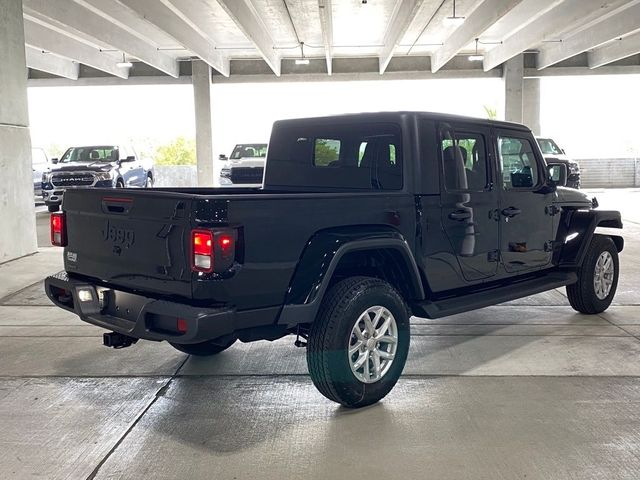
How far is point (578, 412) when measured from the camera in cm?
406

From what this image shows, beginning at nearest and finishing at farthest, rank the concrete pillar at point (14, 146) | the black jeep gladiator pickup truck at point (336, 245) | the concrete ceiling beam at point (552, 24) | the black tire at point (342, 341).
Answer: the black jeep gladiator pickup truck at point (336, 245), the black tire at point (342, 341), the concrete pillar at point (14, 146), the concrete ceiling beam at point (552, 24)

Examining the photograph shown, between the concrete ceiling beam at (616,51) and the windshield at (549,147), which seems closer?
the windshield at (549,147)

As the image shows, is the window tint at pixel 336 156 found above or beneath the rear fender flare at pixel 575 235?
above

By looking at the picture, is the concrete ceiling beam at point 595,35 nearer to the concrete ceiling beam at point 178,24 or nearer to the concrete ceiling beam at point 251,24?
the concrete ceiling beam at point 251,24

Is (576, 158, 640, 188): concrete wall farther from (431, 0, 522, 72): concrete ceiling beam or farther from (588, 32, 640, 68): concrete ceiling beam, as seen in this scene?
(431, 0, 522, 72): concrete ceiling beam

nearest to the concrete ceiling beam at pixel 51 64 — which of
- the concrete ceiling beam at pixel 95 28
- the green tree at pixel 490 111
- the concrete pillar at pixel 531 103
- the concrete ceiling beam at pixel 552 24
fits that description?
the concrete ceiling beam at pixel 95 28

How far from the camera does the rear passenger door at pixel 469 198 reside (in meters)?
4.72

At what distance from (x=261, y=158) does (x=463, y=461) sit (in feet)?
55.7

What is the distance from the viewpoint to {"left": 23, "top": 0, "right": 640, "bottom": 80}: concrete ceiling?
1667cm

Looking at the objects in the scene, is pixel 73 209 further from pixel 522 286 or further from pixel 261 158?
pixel 261 158

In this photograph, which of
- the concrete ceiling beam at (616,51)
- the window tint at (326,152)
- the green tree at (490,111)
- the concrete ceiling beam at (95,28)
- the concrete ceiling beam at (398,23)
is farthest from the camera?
the green tree at (490,111)

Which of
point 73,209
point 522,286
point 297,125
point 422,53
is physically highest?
point 422,53

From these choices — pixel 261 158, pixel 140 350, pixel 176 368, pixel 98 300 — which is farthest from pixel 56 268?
pixel 261 158

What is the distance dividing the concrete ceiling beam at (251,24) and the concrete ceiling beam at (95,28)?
4.01 m
